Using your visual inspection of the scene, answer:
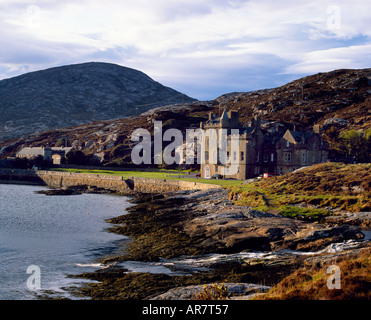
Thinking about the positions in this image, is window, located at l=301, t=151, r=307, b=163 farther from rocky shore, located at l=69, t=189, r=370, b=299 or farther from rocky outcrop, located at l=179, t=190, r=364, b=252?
rocky outcrop, located at l=179, t=190, r=364, b=252

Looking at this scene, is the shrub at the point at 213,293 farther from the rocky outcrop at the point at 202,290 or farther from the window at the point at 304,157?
the window at the point at 304,157

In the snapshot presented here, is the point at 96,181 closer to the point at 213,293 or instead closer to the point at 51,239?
the point at 51,239

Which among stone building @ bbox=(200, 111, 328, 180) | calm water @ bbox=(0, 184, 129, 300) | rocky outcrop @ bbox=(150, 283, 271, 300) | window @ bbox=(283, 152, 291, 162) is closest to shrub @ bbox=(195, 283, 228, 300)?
rocky outcrop @ bbox=(150, 283, 271, 300)

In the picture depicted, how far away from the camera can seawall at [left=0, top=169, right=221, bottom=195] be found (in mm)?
65312

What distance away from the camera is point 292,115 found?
125m

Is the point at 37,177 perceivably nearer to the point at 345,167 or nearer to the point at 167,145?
the point at 167,145

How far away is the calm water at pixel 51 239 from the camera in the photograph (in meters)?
22.3

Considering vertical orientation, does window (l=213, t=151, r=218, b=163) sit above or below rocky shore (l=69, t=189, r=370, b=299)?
above

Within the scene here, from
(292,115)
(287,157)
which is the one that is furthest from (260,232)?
(292,115)

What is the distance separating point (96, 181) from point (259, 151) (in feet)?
120
